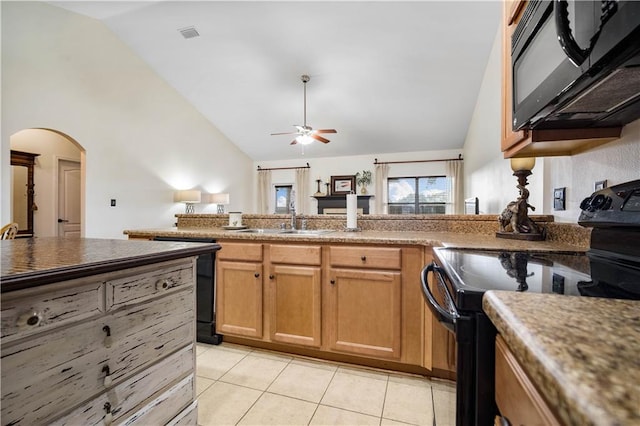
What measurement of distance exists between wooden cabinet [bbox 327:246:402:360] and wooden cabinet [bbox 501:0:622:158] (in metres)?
0.83

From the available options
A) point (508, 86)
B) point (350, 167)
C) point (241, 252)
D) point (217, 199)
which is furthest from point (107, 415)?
point (350, 167)

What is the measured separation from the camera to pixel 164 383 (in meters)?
1.03

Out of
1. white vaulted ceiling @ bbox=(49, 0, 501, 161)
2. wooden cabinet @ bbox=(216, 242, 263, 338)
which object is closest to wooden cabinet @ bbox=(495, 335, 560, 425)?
wooden cabinet @ bbox=(216, 242, 263, 338)

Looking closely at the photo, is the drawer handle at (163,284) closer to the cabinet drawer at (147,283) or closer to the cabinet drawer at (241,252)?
the cabinet drawer at (147,283)

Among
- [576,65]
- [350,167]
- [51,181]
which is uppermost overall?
[350,167]

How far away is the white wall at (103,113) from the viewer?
312cm

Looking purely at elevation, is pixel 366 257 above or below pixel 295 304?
above

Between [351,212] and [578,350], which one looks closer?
[578,350]

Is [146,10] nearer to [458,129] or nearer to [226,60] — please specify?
[226,60]

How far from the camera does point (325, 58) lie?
4.01 metres

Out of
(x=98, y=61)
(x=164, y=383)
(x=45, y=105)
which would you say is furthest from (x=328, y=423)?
(x=98, y=61)

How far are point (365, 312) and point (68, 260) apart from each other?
5.08ft

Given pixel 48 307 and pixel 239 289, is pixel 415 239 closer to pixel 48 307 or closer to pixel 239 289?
pixel 239 289

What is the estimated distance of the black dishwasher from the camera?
2.23 meters
